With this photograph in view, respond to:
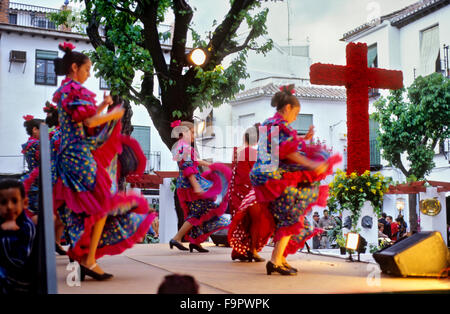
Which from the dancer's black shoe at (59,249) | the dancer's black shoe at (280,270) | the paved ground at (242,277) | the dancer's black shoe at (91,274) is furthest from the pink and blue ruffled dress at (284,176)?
the dancer's black shoe at (59,249)

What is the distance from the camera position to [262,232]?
5004 mm

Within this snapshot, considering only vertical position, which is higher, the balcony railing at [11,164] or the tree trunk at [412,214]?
the balcony railing at [11,164]

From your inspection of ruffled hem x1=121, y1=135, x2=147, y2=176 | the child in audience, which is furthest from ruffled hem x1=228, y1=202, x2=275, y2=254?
the child in audience

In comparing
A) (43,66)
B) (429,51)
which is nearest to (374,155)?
(429,51)

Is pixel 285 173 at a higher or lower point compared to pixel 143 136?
lower

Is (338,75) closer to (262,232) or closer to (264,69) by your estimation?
(262,232)

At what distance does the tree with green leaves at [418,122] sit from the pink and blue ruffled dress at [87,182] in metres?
12.6

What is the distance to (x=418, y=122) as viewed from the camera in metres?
15.3

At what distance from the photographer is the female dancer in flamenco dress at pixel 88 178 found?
356cm

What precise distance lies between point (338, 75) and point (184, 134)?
220cm

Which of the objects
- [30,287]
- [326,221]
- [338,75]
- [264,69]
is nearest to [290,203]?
[30,287]

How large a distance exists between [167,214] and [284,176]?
5867mm

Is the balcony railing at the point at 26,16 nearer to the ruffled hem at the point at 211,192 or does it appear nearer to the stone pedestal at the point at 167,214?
the stone pedestal at the point at 167,214

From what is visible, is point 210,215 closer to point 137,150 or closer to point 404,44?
point 137,150
